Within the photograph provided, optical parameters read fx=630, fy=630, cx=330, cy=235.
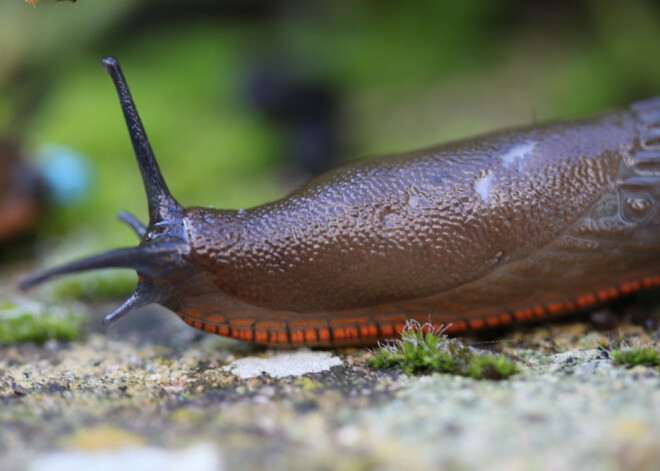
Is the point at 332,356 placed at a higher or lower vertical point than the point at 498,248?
lower

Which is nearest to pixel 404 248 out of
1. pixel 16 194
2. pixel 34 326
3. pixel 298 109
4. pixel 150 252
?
pixel 150 252

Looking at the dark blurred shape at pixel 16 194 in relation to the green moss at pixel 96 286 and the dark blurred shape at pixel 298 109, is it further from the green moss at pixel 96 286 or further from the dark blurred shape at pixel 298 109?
the dark blurred shape at pixel 298 109

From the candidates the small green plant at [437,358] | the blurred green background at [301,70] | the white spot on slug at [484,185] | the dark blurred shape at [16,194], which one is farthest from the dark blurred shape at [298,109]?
the small green plant at [437,358]

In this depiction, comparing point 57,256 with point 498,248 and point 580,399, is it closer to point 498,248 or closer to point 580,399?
point 498,248

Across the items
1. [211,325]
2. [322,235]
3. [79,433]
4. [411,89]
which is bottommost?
[79,433]

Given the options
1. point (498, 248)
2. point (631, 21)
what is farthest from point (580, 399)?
point (631, 21)

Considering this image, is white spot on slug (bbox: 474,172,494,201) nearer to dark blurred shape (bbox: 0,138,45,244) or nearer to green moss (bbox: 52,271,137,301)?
green moss (bbox: 52,271,137,301)

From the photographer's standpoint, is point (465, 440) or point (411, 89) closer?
point (465, 440)

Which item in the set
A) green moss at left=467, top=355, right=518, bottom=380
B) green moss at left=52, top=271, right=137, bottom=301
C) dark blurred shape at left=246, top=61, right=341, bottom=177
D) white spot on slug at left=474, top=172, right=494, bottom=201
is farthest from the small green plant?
dark blurred shape at left=246, top=61, right=341, bottom=177

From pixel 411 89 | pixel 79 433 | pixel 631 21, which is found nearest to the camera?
pixel 79 433
